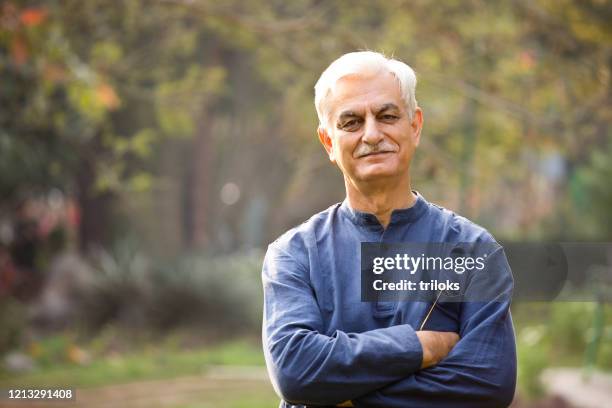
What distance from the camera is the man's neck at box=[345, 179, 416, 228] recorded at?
2512 mm

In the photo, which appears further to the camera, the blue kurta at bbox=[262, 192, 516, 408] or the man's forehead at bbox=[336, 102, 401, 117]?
the man's forehead at bbox=[336, 102, 401, 117]

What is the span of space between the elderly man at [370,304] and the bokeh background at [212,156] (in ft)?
14.9

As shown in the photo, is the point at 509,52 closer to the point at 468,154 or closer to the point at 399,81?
the point at 468,154

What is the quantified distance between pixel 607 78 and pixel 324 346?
20.1ft

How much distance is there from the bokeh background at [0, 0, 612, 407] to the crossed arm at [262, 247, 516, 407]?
453cm

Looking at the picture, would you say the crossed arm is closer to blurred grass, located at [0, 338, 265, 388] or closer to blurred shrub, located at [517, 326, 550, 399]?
blurred shrub, located at [517, 326, 550, 399]

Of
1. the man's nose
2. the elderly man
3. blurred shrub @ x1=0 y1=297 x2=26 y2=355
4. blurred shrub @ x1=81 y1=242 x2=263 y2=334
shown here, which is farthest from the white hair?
blurred shrub @ x1=81 y1=242 x2=263 y2=334

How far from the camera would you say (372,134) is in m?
2.45

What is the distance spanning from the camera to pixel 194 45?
15328mm

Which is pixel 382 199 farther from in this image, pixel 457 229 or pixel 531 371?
pixel 531 371

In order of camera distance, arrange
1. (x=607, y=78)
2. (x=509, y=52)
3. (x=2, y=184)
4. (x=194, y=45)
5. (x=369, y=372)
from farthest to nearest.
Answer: (x=194, y=45) → (x=2, y=184) → (x=509, y=52) → (x=607, y=78) → (x=369, y=372)

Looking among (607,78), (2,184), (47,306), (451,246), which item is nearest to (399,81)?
(451,246)

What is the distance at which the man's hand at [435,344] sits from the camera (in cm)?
238

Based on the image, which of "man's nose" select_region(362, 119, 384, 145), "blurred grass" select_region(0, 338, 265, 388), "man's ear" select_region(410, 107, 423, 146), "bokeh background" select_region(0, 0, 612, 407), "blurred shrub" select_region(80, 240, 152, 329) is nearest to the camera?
"man's nose" select_region(362, 119, 384, 145)
